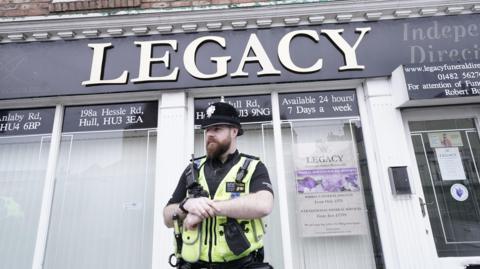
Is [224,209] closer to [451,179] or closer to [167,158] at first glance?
[167,158]

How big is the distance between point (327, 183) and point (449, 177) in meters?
1.33

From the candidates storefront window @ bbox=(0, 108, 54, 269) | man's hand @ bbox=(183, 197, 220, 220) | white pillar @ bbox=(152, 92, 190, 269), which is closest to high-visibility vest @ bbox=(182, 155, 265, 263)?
man's hand @ bbox=(183, 197, 220, 220)

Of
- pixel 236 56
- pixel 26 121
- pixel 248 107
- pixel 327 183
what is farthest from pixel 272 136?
pixel 26 121

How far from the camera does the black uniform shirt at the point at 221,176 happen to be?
6.11 feet

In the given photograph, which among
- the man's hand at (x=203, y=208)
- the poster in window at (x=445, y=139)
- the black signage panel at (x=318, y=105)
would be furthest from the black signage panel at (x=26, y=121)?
the poster in window at (x=445, y=139)

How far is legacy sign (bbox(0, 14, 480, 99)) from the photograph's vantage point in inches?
142

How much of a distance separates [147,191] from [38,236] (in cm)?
125

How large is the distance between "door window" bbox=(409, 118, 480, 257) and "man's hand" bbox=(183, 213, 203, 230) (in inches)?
110

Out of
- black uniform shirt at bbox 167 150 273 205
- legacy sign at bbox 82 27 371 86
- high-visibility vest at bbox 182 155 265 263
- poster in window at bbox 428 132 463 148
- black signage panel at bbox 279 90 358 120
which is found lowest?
high-visibility vest at bbox 182 155 265 263

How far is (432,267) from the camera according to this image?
→ 120 inches

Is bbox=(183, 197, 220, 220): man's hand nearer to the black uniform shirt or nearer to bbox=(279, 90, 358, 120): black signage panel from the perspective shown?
the black uniform shirt

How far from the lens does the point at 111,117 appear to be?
3.78 meters

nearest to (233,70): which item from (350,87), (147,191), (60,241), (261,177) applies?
(350,87)

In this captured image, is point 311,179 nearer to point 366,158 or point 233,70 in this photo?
point 366,158
